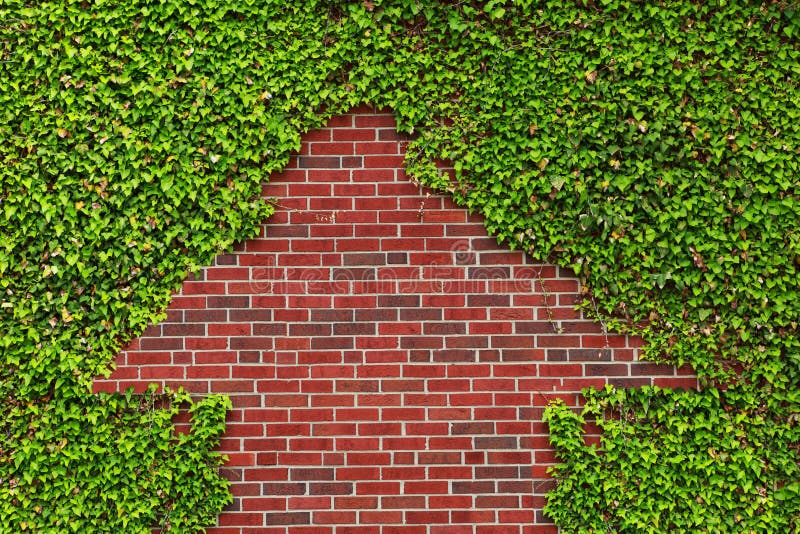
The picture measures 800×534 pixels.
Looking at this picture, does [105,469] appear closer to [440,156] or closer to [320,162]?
[320,162]

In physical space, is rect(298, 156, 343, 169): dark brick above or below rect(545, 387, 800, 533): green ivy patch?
above

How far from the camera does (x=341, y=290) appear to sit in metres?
3.21

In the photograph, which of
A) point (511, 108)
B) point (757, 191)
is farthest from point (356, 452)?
point (757, 191)

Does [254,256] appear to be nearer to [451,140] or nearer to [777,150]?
[451,140]

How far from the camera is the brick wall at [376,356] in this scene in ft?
10.4

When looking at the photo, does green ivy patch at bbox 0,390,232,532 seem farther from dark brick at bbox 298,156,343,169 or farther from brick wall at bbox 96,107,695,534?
dark brick at bbox 298,156,343,169

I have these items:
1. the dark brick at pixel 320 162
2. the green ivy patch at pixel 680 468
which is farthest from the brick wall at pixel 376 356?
the green ivy patch at pixel 680 468

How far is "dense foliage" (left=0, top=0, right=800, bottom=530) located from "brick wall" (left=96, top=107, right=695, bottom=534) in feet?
0.45

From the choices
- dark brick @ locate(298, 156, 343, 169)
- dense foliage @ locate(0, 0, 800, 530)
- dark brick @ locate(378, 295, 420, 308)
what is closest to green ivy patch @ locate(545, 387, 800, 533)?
dense foliage @ locate(0, 0, 800, 530)

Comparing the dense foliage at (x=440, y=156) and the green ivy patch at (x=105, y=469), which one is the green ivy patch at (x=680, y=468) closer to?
the dense foliage at (x=440, y=156)

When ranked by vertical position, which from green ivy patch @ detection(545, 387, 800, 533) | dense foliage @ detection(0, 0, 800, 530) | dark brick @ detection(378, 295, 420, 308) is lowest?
green ivy patch @ detection(545, 387, 800, 533)

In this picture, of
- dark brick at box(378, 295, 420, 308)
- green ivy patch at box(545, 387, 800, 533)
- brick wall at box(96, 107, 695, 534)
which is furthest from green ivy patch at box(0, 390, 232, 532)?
green ivy patch at box(545, 387, 800, 533)

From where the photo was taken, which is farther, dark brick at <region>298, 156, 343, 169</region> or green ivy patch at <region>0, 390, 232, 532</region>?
dark brick at <region>298, 156, 343, 169</region>

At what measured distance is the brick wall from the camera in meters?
3.16
